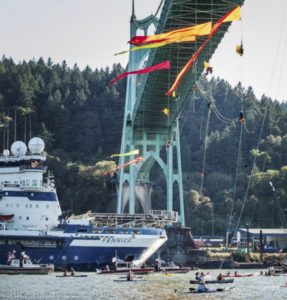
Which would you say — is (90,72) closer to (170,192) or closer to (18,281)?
(170,192)

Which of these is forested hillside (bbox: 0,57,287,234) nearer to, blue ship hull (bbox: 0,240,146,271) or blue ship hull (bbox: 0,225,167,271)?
blue ship hull (bbox: 0,225,167,271)

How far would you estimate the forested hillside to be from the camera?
335 ft

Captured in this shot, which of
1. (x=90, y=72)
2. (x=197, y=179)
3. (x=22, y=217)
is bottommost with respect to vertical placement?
(x=22, y=217)

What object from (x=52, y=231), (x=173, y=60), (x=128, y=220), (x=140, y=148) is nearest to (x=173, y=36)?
(x=173, y=60)

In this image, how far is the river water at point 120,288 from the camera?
41281 mm

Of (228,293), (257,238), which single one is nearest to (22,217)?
(228,293)

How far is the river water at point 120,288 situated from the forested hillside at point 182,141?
42.0 metres

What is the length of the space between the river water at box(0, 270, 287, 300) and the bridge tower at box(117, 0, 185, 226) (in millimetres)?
20915

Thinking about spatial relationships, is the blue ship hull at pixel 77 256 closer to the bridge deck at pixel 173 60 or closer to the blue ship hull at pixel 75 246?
the blue ship hull at pixel 75 246

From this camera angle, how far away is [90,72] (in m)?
149

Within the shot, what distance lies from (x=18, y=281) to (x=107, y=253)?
1389 cm

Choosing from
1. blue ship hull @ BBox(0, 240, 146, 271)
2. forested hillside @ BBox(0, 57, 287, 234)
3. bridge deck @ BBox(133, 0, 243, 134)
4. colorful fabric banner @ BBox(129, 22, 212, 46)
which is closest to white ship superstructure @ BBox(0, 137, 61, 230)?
blue ship hull @ BBox(0, 240, 146, 271)

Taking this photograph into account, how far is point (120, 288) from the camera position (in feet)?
152

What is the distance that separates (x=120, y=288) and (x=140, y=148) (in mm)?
35683
